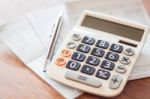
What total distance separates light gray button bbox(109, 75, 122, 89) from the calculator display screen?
10cm

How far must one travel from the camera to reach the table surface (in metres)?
0.56

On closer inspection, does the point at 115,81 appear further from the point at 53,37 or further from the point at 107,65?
the point at 53,37

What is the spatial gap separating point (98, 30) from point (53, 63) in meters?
0.12

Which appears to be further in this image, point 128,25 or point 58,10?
point 58,10

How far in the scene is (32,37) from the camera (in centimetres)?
66

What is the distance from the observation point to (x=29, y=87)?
578 millimetres

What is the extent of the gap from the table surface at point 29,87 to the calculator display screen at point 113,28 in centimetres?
9

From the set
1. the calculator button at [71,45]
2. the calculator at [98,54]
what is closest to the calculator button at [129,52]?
the calculator at [98,54]

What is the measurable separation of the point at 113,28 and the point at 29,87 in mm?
205

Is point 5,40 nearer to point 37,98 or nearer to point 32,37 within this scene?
point 32,37

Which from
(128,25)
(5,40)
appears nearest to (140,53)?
(128,25)

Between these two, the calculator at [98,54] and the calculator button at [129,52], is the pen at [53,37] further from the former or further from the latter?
the calculator button at [129,52]

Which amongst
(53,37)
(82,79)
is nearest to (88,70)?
(82,79)

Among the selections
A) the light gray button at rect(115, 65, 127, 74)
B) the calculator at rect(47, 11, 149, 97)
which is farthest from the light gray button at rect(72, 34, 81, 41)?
the light gray button at rect(115, 65, 127, 74)
